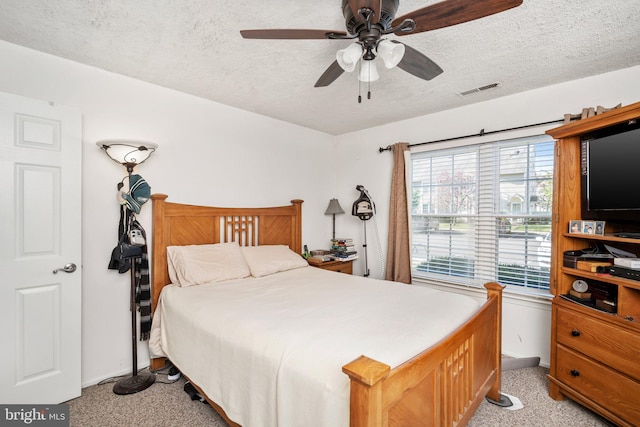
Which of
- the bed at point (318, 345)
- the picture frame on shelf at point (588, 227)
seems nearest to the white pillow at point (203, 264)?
the bed at point (318, 345)

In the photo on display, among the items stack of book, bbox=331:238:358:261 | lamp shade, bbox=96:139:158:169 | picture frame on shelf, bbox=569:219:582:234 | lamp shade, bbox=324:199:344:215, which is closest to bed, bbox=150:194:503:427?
lamp shade, bbox=96:139:158:169

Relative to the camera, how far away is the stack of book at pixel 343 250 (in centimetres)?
397

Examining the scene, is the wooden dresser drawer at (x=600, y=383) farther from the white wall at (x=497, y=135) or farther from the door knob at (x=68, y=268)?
the door knob at (x=68, y=268)

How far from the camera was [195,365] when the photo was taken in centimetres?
198

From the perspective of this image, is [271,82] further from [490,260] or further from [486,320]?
[490,260]

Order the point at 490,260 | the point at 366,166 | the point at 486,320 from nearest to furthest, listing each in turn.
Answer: the point at 486,320, the point at 490,260, the point at 366,166

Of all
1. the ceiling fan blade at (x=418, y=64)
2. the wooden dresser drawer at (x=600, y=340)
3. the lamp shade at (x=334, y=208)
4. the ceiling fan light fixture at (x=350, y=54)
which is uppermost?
the ceiling fan blade at (x=418, y=64)

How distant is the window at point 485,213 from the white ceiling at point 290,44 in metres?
0.64

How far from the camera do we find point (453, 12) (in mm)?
1337

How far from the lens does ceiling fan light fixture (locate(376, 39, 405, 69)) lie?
5.11 ft

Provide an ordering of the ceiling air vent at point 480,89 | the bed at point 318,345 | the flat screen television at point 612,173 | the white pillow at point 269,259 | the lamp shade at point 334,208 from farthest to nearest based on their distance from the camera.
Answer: the lamp shade at point 334,208 → the white pillow at point 269,259 → the ceiling air vent at point 480,89 → the flat screen television at point 612,173 → the bed at point 318,345

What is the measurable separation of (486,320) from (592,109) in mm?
1949

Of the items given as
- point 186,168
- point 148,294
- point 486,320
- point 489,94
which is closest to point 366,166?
point 489,94

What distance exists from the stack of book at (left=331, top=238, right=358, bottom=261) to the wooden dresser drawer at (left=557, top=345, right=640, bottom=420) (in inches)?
90.7
